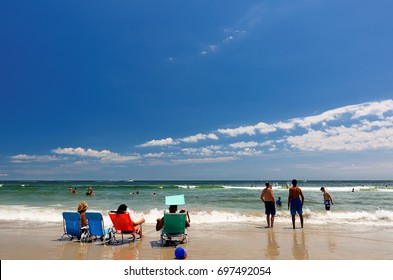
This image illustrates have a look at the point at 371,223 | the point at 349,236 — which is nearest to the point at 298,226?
the point at 349,236

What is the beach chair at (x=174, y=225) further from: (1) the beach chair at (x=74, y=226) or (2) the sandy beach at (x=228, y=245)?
(1) the beach chair at (x=74, y=226)

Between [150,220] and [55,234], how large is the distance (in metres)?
4.68

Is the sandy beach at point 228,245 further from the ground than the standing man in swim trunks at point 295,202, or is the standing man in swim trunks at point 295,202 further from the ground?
the standing man in swim trunks at point 295,202

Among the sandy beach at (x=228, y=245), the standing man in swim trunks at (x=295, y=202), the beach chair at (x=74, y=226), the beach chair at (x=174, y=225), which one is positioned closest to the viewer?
the sandy beach at (x=228, y=245)

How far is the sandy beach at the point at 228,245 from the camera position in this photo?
741cm

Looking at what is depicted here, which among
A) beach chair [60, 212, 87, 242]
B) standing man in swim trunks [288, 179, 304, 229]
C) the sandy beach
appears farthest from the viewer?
standing man in swim trunks [288, 179, 304, 229]

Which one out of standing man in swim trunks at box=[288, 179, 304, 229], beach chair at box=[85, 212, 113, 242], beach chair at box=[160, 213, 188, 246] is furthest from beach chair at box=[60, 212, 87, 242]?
standing man in swim trunks at box=[288, 179, 304, 229]

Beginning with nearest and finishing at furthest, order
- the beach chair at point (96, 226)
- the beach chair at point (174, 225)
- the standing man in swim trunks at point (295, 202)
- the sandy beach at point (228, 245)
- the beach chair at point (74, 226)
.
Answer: the sandy beach at point (228, 245), the beach chair at point (174, 225), the beach chair at point (96, 226), the beach chair at point (74, 226), the standing man in swim trunks at point (295, 202)

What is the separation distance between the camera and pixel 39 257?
23.9 ft

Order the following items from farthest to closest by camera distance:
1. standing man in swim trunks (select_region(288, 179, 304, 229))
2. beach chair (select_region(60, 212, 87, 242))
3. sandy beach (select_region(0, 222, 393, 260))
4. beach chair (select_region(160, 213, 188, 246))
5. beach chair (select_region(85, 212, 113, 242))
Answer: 1. standing man in swim trunks (select_region(288, 179, 304, 229))
2. beach chair (select_region(60, 212, 87, 242))
3. beach chair (select_region(85, 212, 113, 242))
4. beach chair (select_region(160, 213, 188, 246))
5. sandy beach (select_region(0, 222, 393, 260))

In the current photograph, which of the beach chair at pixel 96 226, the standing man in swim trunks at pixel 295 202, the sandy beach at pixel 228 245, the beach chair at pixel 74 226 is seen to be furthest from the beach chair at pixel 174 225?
the standing man in swim trunks at pixel 295 202

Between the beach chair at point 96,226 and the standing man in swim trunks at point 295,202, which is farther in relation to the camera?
the standing man in swim trunks at point 295,202

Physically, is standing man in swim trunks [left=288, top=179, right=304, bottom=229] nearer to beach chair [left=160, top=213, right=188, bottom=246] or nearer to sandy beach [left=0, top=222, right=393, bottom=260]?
sandy beach [left=0, top=222, right=393, bottom=260]

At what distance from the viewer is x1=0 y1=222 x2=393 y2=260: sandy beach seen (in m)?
7.41
